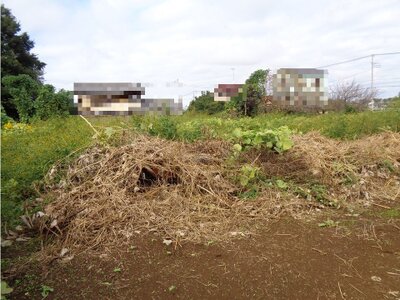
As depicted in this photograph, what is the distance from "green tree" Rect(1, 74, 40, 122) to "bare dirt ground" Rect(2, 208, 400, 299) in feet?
31.1

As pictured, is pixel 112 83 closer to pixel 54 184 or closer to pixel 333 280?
pixel 54 184

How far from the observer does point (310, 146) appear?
4340 millimetres

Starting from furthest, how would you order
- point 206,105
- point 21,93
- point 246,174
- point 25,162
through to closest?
point 206,105 → point 21,93 → point 25,162 → point 246,174

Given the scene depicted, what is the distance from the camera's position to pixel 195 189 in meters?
3.34

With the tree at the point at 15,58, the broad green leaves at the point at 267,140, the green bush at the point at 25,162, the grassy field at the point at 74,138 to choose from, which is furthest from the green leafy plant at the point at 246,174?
the tree at the point at 15,58

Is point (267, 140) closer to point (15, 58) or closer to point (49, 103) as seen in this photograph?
point (49, 103)

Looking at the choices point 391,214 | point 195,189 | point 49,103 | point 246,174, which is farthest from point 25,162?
point 49,103

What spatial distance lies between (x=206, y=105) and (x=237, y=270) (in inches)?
362

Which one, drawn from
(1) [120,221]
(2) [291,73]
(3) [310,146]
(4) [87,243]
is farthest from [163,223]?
(2) [291,73]

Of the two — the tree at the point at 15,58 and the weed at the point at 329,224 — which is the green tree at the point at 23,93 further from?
the weed at the point at 329,224

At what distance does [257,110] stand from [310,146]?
6.64 metres

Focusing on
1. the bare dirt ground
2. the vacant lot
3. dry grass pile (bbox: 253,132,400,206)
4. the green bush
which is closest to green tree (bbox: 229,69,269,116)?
dry grass pile (bbox: 253,132,400,206)

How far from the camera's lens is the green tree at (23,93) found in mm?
10742

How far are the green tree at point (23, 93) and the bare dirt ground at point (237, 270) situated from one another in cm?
948
